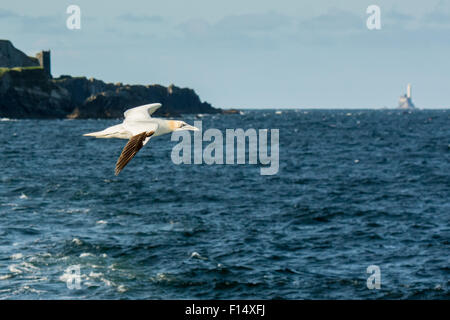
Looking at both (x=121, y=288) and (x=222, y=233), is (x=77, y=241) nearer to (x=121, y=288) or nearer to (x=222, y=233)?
(x=121, y=288)

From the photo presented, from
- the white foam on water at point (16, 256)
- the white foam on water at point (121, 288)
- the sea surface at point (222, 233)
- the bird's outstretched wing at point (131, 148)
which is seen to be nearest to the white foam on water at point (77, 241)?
the sea surface at point (222, 233)

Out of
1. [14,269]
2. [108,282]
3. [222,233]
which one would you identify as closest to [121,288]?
[108,282]

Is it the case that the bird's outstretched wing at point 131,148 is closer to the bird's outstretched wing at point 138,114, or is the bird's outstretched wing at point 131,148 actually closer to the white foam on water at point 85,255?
the bird's outstretched wing at point 138,114

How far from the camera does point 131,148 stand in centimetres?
1162

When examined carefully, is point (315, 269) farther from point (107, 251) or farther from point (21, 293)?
point (21, 293)

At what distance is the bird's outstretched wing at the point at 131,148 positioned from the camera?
36.5ft

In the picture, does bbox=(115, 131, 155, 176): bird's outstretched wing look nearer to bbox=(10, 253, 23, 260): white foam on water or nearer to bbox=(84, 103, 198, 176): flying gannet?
bbox=(84, 103, 198, 176): flying gannet

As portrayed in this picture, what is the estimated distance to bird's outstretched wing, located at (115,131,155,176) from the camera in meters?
11.1

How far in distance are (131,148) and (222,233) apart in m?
30.6

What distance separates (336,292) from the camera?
1208 inches

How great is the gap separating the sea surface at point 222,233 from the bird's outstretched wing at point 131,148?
765 inches

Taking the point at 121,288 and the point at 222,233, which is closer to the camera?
the point at 121,288
